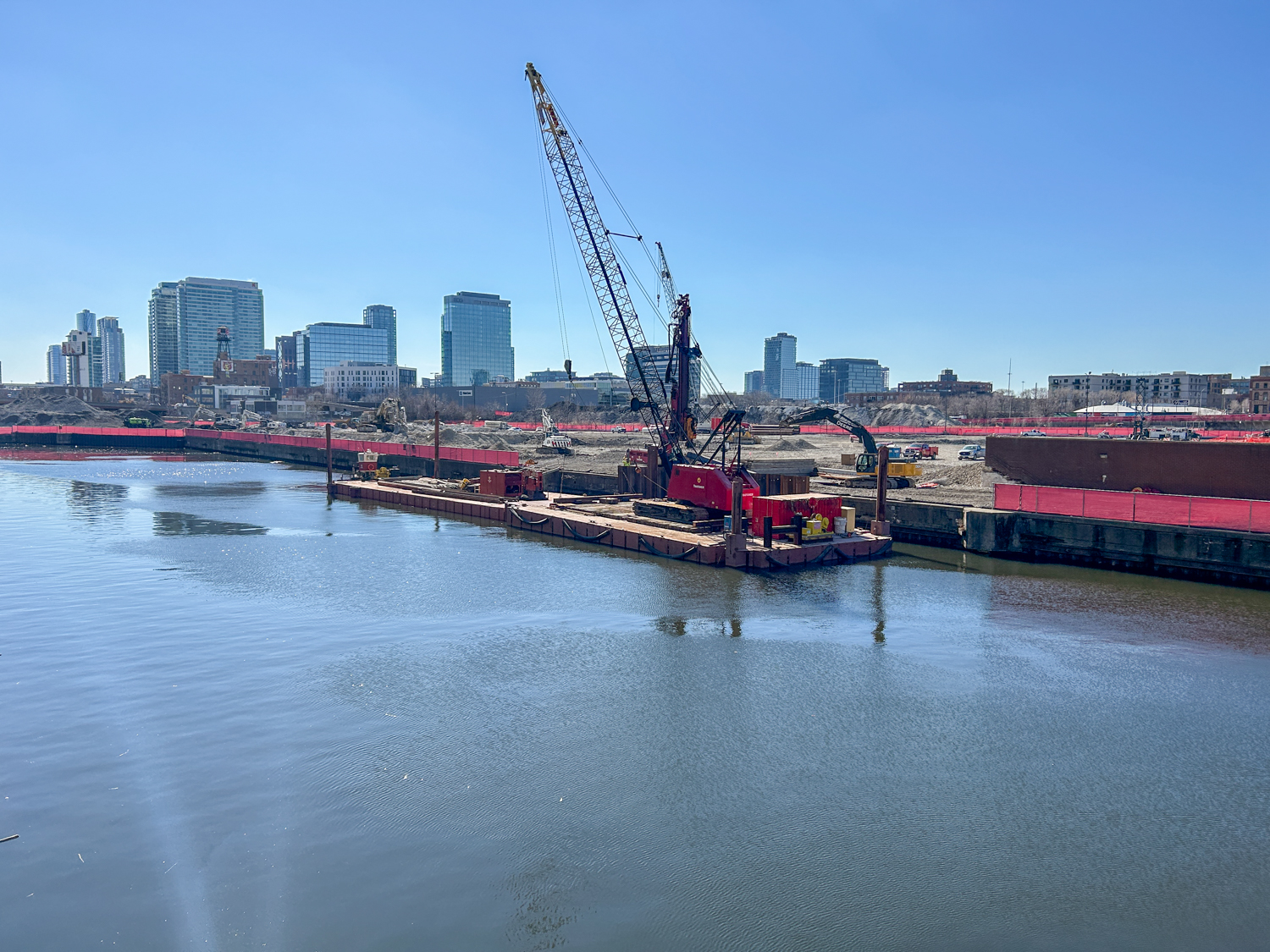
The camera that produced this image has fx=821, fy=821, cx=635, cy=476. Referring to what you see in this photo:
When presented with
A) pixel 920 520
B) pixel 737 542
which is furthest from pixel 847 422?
pixel 737 542

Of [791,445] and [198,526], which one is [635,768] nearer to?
[198,526]

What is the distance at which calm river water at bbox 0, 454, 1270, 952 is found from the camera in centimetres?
A: 1360

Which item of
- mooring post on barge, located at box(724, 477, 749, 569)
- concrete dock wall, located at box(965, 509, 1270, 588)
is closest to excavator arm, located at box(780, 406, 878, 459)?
concrete dock wall, located at box(965, 509, 1270, 588)

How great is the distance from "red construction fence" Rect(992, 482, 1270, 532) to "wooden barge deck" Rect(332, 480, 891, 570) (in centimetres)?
714

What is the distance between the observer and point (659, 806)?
17094 millimetres

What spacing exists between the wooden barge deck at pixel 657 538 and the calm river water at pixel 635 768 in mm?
3538

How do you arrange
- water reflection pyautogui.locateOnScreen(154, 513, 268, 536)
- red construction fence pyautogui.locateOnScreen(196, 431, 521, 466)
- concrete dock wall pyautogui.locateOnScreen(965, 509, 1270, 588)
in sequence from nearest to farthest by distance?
Answer: concrete dock wall pyautogui.locateOnScreen(965, 509, 1270, 588) < water reflection pyautogui.locateOnScreen(154, 513, 268, 536) < red construction fence pyautogui.locateOnScreen(196, 431, 521, 466)

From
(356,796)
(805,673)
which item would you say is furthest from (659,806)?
(805,673)

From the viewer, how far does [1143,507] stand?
125 ft

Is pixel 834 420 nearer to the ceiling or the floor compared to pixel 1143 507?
nearer to the ceiling

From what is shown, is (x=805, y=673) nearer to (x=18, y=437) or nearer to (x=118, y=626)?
(x=118, y=626)

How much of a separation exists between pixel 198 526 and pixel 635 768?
4650cm

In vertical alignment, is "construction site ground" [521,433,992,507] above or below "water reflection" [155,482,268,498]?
above

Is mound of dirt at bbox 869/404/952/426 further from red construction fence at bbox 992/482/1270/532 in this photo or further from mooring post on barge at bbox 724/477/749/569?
mooring post on barge at bbox 724/477/749/569
